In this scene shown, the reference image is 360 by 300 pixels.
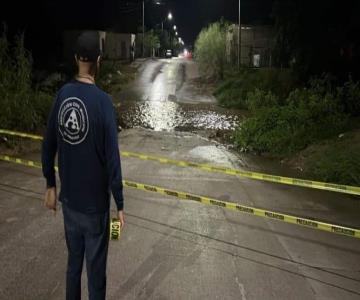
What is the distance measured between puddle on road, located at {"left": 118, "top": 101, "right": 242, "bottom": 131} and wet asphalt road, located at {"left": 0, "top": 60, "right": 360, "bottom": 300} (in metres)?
7.52

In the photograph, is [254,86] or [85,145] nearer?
[85,145]

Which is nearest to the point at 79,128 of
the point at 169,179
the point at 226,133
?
the point at 169,179

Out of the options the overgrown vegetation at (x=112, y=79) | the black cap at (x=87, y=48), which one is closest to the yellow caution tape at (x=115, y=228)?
the black cap at (x=87, y=48)

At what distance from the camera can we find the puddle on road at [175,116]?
1599 cm

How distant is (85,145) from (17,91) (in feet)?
30.5

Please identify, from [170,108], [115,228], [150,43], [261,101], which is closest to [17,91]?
[170,108]

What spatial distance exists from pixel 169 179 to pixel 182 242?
10.9 feet

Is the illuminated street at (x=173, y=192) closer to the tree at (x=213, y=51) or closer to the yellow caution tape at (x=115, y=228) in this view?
the yellow caution tape at (x=115, y=228)

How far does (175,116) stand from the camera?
17984 mm

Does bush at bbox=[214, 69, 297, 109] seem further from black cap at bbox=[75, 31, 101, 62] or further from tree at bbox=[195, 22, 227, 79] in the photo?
black cap at bbox=[75, 31, 101, 62]

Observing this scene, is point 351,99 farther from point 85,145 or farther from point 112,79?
point 112,79

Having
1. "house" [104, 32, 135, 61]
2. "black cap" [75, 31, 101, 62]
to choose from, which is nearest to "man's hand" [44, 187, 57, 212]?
"black cap" [75, 31, 101, 62]

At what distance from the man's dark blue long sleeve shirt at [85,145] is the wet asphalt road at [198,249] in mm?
1381

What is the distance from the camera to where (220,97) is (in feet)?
73.8
